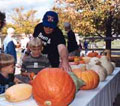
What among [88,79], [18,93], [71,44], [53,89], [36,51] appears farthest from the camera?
[71,44]

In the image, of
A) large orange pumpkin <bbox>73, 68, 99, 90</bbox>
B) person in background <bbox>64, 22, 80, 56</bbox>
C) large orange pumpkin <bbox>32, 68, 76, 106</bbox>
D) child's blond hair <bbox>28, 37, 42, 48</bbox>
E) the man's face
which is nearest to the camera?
large orange pumpkin <bbox>32, 68, 76, 106</bbox>

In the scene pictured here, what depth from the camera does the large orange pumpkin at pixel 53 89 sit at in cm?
177

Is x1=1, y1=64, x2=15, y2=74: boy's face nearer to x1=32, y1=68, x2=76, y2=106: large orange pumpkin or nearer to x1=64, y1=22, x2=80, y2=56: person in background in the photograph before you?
x1=32, y1=68, x2=76, y2=106: large orange pumpkin

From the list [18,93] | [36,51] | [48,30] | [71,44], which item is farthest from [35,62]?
[71,44]

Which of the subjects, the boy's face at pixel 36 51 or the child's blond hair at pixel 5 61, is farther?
the boy's face at pixel 36 51

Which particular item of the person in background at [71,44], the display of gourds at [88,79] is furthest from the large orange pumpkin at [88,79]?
the person in background at [71,44]

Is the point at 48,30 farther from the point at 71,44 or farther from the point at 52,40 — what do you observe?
the point at 71,44

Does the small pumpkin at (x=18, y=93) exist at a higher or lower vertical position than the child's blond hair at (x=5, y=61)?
lower

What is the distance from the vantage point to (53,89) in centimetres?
178

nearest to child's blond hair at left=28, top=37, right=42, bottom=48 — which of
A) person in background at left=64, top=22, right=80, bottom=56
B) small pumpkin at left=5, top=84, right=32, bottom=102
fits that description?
small pumpkin at left=5, top=84, right=32, bottom=102

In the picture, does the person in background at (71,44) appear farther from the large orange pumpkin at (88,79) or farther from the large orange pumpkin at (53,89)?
the large orange pumpkin at (53,89)

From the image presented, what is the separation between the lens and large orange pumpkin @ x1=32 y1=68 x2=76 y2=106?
177 cm

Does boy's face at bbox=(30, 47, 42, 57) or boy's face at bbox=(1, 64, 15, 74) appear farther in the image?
boy's face at bbox=(30, 47, 42, 57)

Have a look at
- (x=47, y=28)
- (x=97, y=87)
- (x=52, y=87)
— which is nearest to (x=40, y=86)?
(x=52, y=87)
